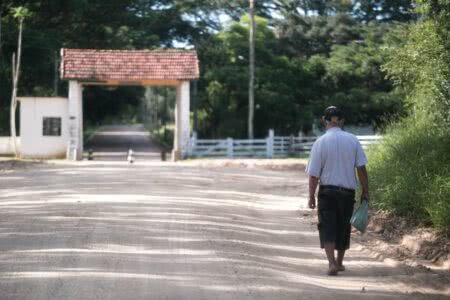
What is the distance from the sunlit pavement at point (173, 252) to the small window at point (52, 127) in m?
15.9

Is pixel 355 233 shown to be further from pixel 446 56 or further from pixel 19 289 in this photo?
pixel 19 289

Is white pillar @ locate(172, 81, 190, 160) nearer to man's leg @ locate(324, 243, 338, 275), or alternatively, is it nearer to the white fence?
the white fence

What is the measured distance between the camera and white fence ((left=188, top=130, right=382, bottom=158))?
112ft

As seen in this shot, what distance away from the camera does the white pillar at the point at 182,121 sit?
3278cm

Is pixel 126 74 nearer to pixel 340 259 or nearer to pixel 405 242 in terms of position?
pixel 405 242

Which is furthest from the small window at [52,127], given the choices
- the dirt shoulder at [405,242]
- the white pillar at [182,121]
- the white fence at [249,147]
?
the dirt shoulder at [405,242]

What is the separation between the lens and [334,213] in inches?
324

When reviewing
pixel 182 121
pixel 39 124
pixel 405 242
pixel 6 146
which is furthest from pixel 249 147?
pixel 405 242

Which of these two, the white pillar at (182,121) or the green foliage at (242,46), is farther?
the green foliage at (242,46)

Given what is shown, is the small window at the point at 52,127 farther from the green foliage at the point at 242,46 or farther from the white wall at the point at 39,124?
the green foliage at the point at 242,46

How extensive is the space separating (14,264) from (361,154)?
429cm

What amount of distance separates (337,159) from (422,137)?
5.76 meters

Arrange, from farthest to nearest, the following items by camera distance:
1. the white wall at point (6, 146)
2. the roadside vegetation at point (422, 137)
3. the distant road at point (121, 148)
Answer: the distant road at point (121, 148) < the white wall at point (6, 146) < the roadside vegetation at point (422, 137)

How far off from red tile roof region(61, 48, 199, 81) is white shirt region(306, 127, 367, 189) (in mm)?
24398
